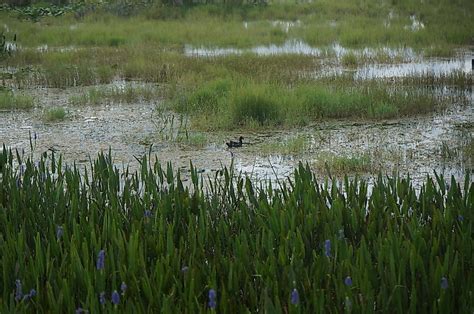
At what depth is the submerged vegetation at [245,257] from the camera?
2859mm

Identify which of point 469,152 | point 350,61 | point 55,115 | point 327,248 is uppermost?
point 327,248

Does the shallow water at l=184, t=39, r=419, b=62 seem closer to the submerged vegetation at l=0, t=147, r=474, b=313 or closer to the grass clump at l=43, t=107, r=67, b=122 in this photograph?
the grass clump at l=43, t=107, r=67, b=122

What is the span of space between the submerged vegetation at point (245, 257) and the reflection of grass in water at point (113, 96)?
5.76 metres

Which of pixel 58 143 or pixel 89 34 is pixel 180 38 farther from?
pixel 58 143

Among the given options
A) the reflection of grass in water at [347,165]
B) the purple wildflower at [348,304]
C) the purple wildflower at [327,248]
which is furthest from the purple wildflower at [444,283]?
the reflection of grass in water at [347,165]

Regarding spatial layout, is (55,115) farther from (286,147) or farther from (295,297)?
(295,297)

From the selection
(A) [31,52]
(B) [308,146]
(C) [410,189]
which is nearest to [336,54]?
(A) [31,52]

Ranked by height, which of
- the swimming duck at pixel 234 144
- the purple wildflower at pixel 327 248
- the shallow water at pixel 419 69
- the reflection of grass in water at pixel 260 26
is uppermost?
the reflection of grass in water at pixel 260 26

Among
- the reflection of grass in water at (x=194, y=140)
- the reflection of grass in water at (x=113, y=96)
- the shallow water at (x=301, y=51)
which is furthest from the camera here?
the shallow water at (x=301, y=51)

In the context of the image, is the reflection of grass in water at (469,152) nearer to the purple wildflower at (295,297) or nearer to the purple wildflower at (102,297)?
the purple wildflower at (295,297)

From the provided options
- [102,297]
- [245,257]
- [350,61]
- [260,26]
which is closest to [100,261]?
[102,297]

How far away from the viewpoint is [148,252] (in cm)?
350

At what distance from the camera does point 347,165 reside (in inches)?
259

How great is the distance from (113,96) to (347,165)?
14.7ft
